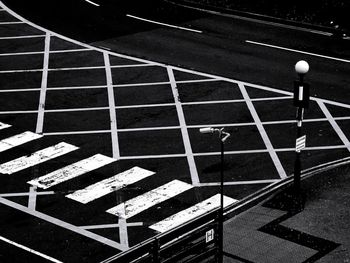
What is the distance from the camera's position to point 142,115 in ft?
102

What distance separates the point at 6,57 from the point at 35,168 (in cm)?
1237

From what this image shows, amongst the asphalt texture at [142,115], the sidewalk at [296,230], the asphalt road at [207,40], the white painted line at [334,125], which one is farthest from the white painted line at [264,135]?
the white painted line at [334,125]

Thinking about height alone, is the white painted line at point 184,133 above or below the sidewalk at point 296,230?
above

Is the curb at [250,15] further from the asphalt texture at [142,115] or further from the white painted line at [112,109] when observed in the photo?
the white painted line at [112,109]

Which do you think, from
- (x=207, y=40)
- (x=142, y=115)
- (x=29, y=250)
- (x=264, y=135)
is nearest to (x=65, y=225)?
(x=29, y=250)

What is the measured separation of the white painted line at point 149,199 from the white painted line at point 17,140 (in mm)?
5995

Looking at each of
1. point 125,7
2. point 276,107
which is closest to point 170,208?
point 276,107

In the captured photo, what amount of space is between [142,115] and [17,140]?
495 centimetres

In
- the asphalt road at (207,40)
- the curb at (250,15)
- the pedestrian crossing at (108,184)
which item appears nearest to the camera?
the pedestrian crossing at (108,184)

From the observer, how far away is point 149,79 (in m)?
34.6

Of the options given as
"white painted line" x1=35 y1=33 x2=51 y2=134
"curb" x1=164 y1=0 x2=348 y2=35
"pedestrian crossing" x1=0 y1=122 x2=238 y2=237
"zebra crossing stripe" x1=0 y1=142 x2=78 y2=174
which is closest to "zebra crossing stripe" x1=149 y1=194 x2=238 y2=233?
"pedestrian crossing" x1=0 y1=122 x2=238 y2=237

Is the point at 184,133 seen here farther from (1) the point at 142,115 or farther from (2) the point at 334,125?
(2) the point at 334,125

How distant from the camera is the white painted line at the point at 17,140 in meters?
28.4

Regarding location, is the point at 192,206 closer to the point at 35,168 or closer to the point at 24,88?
the point at 35,168
